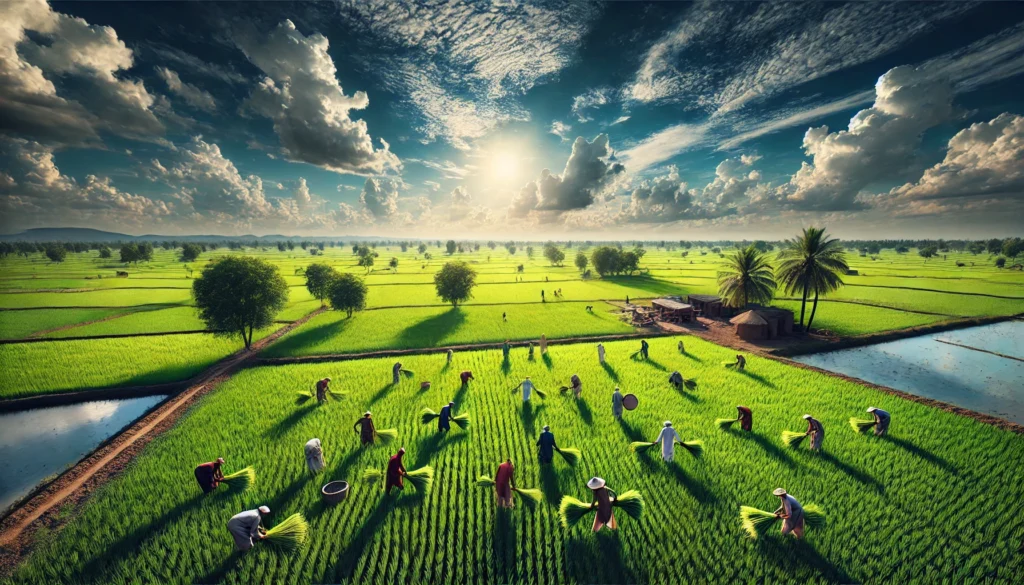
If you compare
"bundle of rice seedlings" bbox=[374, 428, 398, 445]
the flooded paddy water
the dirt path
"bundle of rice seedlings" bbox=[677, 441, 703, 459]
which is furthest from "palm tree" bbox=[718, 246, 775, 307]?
the dirt path

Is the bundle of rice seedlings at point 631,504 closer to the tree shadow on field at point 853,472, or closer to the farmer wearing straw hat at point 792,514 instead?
the farmer wearing straw hat at point 792,514

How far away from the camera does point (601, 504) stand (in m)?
9.42

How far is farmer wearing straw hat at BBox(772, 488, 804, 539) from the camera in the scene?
9109 millimetres

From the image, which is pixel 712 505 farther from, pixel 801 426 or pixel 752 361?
pixel 752 361

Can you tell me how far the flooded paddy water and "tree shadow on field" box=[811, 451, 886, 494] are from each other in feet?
46.5

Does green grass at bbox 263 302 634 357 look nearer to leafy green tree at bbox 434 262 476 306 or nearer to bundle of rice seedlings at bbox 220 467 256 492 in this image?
leafy green tree at bbox 434 262 476 306

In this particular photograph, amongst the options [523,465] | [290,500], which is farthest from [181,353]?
[523,465]

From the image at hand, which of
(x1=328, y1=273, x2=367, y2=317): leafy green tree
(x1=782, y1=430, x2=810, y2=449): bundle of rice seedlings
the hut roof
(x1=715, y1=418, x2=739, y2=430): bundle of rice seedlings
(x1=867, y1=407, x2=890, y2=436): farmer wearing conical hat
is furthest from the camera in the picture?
(x1=328, y1=273, x2=367, y2=317): leafy green tree

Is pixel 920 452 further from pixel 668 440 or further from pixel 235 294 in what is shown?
pixel 235 294

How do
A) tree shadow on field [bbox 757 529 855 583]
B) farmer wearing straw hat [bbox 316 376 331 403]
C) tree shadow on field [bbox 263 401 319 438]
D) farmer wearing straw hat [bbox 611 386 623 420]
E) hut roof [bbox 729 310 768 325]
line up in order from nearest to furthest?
tree shadow on field [bbox 757 529 855 583] → tree shadow on field [bbox 263 401 319 438] → farmer wearing straw hat [bbox 611 386 623 420] → farmer wearing straw hat [bbox 316 376 331 403] → hut roof [bbox 729 310 768 325]

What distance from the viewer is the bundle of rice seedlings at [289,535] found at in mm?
9055

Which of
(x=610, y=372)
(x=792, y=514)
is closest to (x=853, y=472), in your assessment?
(x=792, y=514)

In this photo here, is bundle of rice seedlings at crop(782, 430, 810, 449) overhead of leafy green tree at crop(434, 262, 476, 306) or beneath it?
beneath

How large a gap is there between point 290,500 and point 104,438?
14520mm
